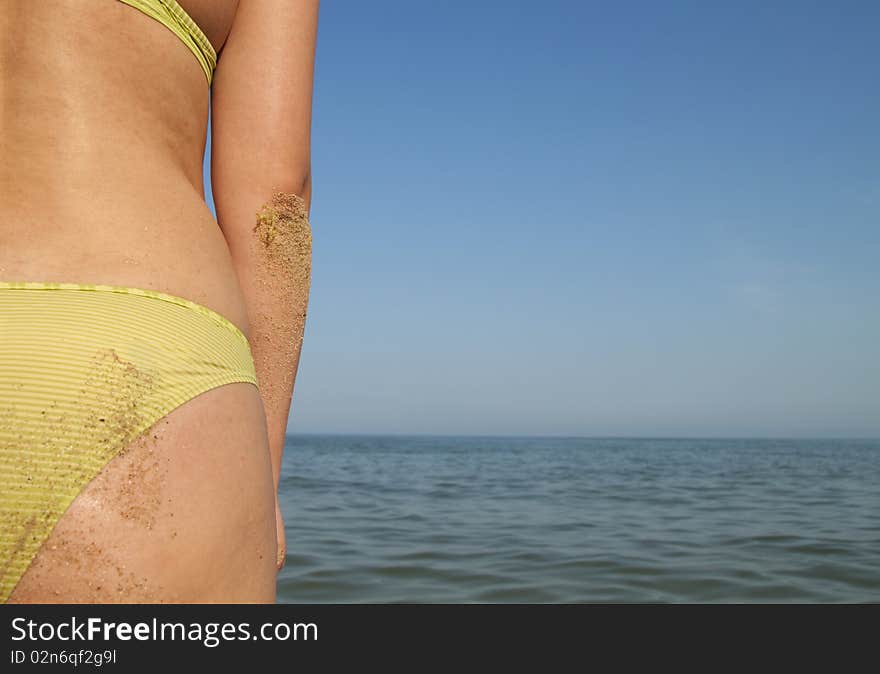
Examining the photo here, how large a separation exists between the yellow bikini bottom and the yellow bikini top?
467mm

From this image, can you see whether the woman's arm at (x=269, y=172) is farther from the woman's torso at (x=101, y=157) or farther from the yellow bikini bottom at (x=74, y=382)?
the yellow bikini bottom at (x=74, y=382)

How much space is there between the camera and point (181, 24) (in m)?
1.28

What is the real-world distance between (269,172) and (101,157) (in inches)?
14.9

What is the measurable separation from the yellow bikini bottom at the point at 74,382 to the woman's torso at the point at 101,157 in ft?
0.14

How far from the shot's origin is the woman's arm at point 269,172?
4.80ft

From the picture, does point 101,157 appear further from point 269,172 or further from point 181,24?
point 269,172

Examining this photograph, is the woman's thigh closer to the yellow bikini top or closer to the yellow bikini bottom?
the yellow bikini bottom

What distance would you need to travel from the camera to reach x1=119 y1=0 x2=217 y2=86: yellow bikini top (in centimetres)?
123

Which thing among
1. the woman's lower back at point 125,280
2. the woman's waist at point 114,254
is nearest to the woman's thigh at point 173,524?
the woman's lower back at point 125,280

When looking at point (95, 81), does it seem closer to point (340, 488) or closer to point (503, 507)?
point (503, 507)

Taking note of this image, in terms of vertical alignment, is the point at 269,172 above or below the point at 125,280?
above

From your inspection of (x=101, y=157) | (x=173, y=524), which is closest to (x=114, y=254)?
(x=101, y=157)
